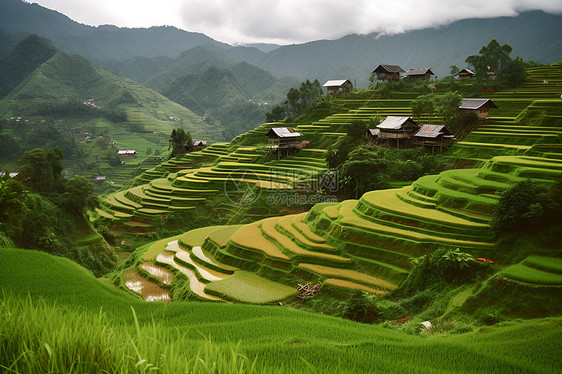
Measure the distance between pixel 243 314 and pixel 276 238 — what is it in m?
7.97

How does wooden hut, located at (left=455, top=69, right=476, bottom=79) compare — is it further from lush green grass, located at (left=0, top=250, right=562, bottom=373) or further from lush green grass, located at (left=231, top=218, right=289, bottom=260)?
lush green grass, located at (left=0, top=250, right=562, bottom=373)

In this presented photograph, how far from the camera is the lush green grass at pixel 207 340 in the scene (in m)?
2.89

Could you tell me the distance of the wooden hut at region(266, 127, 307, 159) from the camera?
3322 centimetres

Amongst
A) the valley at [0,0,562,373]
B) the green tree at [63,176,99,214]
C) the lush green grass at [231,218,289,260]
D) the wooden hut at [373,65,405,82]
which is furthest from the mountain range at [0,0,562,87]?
the green tree at [63,176,99,214]

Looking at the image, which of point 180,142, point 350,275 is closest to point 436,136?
point 350,275

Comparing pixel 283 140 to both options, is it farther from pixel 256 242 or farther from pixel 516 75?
pixel 516 75

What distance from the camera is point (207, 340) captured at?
11.8 ft

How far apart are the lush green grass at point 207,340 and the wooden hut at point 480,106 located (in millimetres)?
25980

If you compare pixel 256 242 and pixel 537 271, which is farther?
pixel 256 242

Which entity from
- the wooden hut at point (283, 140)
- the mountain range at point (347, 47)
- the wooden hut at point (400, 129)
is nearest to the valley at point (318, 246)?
the wooden hut at point (400, 129)

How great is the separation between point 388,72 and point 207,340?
49022 millimetres

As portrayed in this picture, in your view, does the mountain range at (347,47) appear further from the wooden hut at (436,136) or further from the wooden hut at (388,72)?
the wooden hut at (436,136)

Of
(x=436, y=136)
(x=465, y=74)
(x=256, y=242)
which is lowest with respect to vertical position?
(x=256, y=242)

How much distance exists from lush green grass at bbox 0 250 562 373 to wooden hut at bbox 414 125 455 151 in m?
21.1
